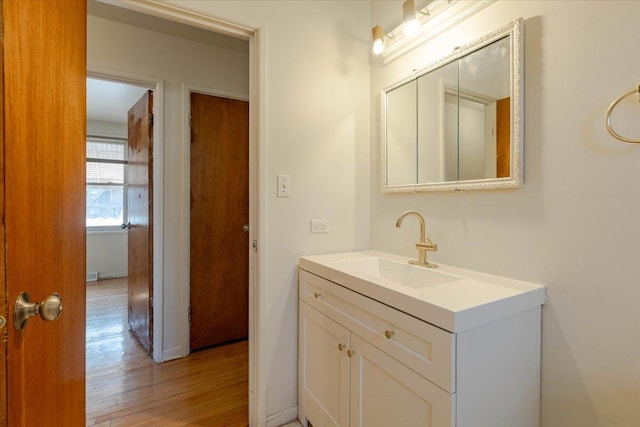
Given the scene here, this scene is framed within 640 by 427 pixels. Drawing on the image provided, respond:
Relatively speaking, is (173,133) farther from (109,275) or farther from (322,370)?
(109,275)

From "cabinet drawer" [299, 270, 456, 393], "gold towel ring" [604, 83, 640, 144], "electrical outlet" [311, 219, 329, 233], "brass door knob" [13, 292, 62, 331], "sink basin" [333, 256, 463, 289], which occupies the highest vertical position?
"gold towel ring" [604, 83, 640, 144]

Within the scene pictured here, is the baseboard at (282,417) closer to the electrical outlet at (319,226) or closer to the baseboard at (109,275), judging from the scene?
the electrical outlet at (319,226)

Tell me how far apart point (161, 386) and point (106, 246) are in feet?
12.3

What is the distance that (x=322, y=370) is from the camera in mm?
1489

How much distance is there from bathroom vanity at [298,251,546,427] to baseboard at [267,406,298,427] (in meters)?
0.25

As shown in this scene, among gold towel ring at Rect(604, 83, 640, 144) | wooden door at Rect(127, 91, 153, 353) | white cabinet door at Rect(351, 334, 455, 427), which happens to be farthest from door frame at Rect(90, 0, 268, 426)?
gold towel ring at Rect(604, 83, 640, 144)

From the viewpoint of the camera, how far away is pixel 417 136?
168cm

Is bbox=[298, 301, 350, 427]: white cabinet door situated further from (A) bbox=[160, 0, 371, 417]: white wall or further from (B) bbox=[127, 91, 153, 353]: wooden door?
(B) bbox=[127, 91, 153, 353]: wooden door

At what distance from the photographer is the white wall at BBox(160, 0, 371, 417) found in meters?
1.65

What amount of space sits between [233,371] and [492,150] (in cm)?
212

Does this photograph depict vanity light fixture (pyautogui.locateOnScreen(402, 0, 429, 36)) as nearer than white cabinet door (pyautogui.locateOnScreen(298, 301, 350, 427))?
No

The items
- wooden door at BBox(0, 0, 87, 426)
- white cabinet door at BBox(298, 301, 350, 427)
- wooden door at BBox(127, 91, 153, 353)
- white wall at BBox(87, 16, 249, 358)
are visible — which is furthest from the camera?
wooden door at BBox(127, 91, 153, 353)

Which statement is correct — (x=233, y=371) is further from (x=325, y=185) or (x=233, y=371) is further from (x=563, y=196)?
(x=563, y=196)

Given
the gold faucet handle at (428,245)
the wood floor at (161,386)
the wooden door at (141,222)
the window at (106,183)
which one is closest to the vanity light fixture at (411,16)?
the gold faucet handle at (428,245)
